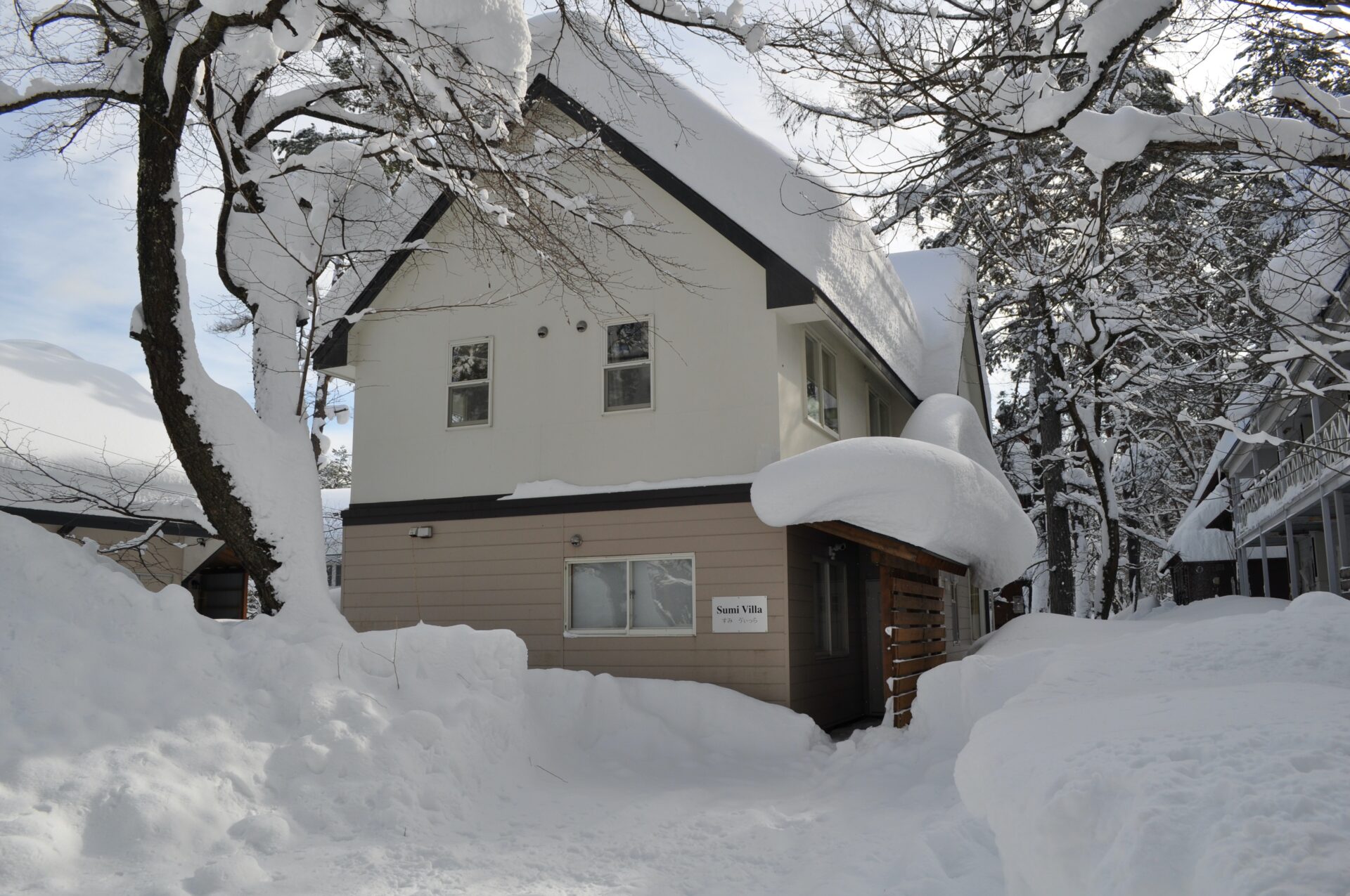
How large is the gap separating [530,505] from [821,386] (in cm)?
431

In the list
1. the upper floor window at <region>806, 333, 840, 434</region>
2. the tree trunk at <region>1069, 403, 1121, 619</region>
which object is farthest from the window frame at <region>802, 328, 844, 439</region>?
the tree trunk at <region>1069, 403, 1121, 619</region>

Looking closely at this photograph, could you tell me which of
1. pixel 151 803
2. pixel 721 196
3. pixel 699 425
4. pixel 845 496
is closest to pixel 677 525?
pixel 699 425

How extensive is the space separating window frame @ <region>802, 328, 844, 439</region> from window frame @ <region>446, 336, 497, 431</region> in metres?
4.03

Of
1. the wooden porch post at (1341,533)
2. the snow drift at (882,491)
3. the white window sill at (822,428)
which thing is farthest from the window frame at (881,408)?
the wooden porch post at (1341,533)

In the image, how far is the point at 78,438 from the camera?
1611 cm

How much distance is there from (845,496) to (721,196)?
4.00 metres

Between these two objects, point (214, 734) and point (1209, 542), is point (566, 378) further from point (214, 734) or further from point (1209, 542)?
point (1209, 542)

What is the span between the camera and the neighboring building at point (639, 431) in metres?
11.5

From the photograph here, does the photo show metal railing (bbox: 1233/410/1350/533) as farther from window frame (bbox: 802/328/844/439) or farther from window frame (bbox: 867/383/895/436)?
window frame (bbox: 867/383/895/436)

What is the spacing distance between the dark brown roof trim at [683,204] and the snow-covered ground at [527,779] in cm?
485

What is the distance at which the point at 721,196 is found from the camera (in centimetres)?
1173

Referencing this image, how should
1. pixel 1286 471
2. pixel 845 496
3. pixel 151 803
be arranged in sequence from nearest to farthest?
1. pixel 151 803
2. pixel 845 496
3. pixel 1286 471

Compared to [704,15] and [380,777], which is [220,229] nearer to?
[704,15]

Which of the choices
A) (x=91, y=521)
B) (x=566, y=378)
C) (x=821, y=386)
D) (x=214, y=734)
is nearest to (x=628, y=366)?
(x=566, y=378)
